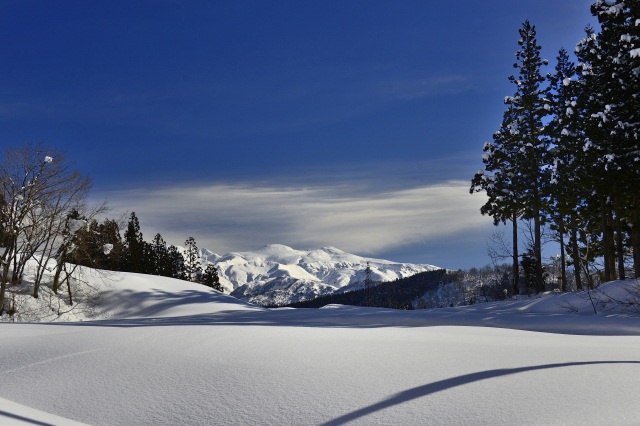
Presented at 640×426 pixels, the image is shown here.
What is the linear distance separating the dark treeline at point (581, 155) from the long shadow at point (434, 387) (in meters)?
16.2

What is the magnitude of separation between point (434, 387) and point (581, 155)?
81.8 feet

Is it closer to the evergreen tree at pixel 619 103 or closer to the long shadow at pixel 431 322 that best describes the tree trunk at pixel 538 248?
the evergreen tree at pixel 619 103

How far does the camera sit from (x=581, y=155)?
1022 inches

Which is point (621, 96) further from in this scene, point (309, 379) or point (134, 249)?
point (134, 249)

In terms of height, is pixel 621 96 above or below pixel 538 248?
above

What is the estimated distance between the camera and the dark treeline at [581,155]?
2052 cm

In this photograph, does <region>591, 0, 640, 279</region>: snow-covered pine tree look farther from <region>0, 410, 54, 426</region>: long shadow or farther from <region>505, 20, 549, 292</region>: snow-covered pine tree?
<region>0, 410, 54, 426</region>: long shadow

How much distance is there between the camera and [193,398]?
4.73m

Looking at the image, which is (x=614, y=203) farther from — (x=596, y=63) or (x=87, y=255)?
(x=87, y=255)

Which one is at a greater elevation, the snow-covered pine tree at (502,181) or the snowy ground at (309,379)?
the snow-covered pine tree at (502,181)

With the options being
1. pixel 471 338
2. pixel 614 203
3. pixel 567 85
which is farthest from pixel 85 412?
pixel 567 85

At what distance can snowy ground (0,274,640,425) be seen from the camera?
4.26 meters

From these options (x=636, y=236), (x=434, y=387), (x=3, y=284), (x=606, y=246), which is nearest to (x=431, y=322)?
(x=434, y=387)

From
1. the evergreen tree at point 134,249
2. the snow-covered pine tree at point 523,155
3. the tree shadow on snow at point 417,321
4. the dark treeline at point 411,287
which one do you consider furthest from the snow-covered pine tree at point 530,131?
the dark treeline at point 411,287
